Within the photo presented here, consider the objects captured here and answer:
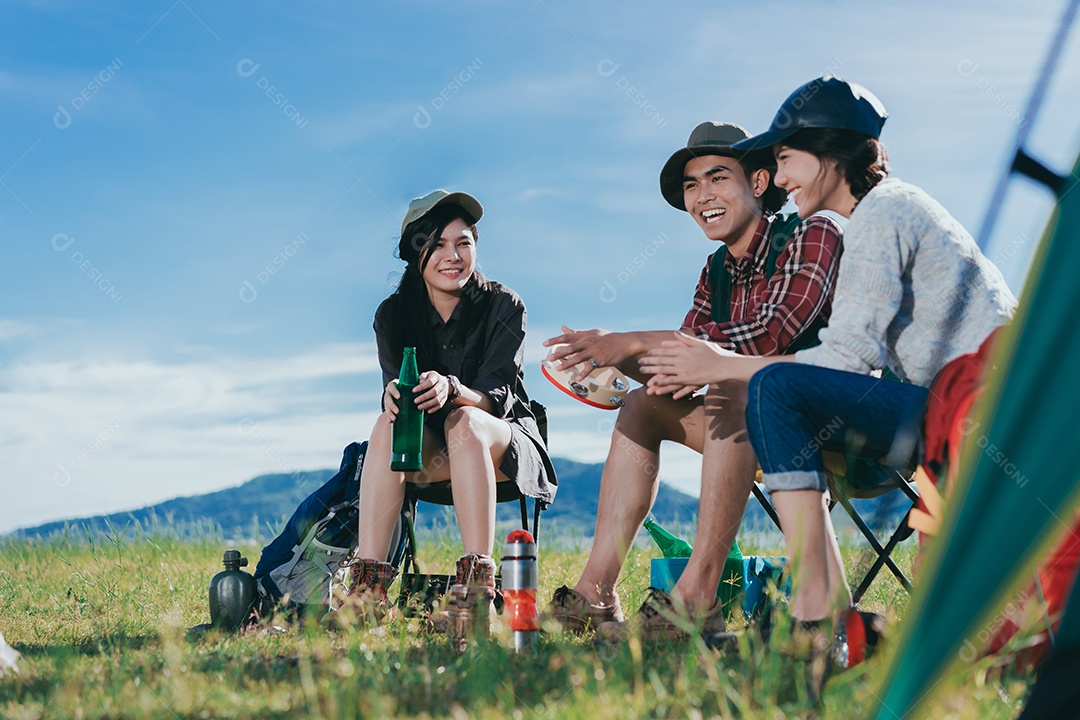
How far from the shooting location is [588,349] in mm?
3191

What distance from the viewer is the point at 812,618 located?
7.92 ft

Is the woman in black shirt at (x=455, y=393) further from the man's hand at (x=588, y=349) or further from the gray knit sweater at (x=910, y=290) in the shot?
the gray knit sweater at (x=910, y=290)

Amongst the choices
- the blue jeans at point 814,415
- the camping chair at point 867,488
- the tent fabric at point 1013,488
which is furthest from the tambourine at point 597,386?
the tent fabric at point 1013,488

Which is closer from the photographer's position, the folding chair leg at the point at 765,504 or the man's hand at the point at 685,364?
the man's hand at the point at 685,364

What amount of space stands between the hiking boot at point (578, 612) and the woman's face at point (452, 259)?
1.44 metres

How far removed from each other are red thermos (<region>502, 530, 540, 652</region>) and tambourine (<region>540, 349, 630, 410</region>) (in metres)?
0.70

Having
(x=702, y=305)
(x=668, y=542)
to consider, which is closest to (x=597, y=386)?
(x=702, y=305)

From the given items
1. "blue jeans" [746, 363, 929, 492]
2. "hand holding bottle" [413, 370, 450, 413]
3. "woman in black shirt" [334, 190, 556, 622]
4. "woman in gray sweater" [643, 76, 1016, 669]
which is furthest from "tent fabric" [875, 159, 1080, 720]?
"hand holding bottle" [413, 370, 450, 413]

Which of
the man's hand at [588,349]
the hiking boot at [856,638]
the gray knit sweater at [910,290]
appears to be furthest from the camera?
the man's hand at [588,349]

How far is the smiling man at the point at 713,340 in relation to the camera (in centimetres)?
296

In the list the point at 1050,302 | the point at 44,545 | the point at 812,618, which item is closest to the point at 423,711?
the point at 812,618

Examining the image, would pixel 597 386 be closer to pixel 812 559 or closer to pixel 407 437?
pixel 407 437

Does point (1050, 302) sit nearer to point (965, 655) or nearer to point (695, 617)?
point (965, 655)

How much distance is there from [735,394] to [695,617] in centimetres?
66
